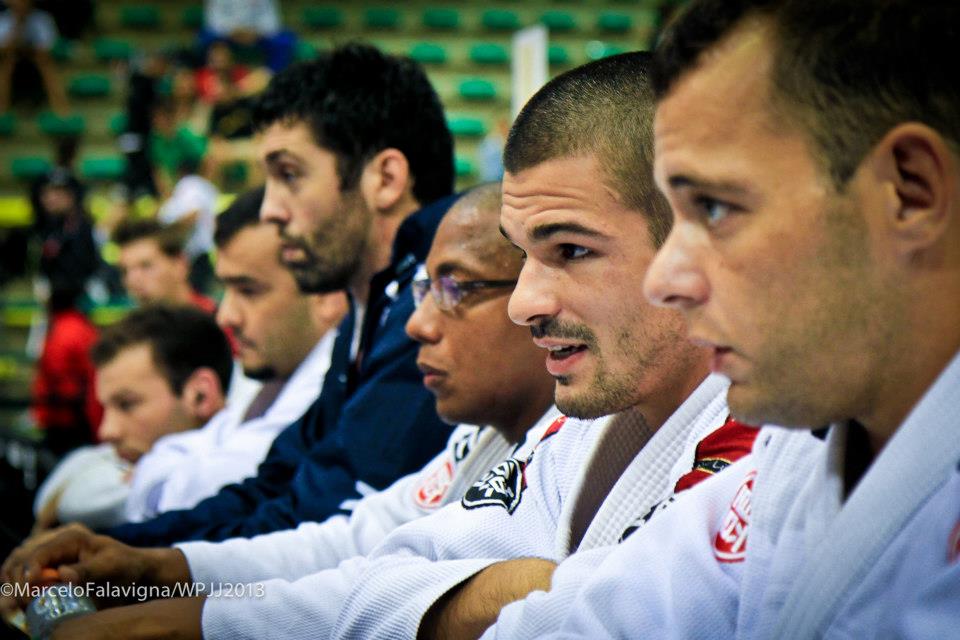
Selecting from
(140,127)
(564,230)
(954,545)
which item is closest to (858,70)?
(954,545)

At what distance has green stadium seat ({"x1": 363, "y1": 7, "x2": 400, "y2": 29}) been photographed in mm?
14352

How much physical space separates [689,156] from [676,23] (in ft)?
0.58

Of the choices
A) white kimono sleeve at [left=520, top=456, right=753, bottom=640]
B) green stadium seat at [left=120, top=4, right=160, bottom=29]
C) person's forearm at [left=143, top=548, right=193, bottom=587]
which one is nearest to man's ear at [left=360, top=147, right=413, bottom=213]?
person's forearm at [left=143, top=548, right=193, bottom=587]

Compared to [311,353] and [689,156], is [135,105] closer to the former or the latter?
[311,353]

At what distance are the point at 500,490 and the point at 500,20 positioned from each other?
13.1 meters

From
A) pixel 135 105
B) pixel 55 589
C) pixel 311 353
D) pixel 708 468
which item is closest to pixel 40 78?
pixel 135 105

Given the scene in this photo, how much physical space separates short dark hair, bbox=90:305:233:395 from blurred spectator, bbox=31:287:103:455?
247cm

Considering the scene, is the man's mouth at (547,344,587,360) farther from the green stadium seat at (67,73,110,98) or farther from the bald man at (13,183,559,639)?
the green stadium seat at (67,73,110,98)

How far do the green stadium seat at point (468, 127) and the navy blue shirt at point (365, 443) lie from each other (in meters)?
10.6

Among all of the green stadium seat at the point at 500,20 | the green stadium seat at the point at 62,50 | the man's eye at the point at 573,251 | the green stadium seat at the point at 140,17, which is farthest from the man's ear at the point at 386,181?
the green stadium seat at the point at 140,17

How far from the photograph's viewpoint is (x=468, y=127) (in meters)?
13.6

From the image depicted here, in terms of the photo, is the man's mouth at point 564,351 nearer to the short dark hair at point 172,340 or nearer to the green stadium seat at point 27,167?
the short dark hair at point 172,340

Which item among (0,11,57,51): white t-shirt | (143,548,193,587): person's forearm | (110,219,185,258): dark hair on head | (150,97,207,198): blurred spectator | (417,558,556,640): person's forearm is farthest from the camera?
(0,11,57,51): white t-shirt

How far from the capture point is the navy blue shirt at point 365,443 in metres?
2.85
